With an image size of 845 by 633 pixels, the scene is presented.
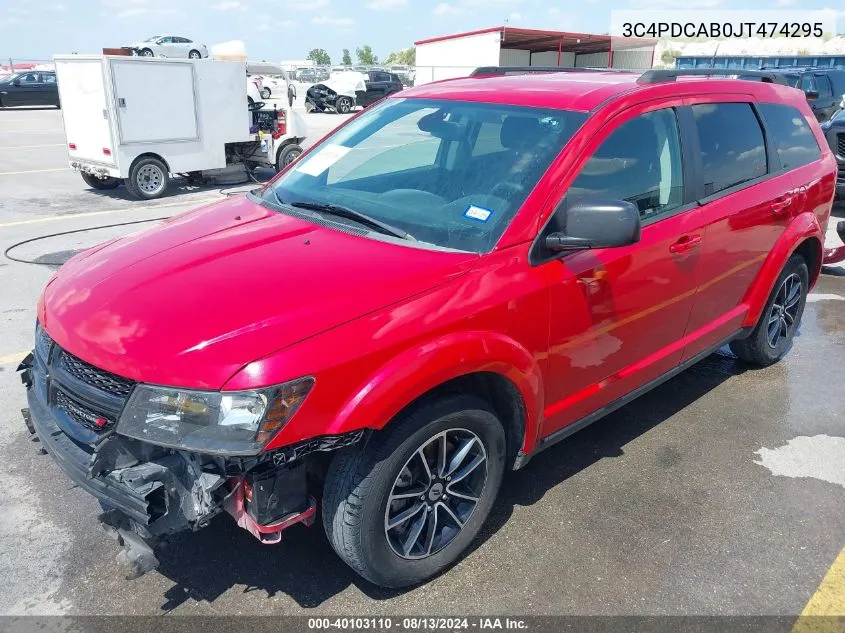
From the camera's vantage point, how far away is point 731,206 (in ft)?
12.2

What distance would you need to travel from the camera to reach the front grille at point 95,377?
2291 millimetres

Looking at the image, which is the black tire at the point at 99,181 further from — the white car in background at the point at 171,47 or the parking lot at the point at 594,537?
the white car in background at the point at 171,47

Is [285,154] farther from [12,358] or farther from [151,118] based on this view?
[12,358]

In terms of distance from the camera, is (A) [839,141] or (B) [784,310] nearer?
(B) [784,310]

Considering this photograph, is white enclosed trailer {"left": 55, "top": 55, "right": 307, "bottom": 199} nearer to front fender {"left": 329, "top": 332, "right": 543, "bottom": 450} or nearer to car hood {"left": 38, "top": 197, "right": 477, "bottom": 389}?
car hood {"left": 38, "top": 197, "right": 477, "bottom": 389}

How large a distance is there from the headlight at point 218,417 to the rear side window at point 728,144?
251cm

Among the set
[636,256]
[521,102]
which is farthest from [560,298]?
[521,102]

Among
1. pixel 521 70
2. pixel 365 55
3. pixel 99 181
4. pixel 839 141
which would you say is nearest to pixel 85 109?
pixel 99 181

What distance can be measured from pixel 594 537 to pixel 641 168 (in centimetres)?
168

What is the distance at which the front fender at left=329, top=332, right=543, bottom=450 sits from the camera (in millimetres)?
2266

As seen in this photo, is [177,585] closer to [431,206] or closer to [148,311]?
[148,311]

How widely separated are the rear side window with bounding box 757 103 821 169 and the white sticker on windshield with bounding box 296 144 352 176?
2481 mm

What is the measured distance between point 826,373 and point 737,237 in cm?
171

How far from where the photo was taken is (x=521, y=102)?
3.22 meters
